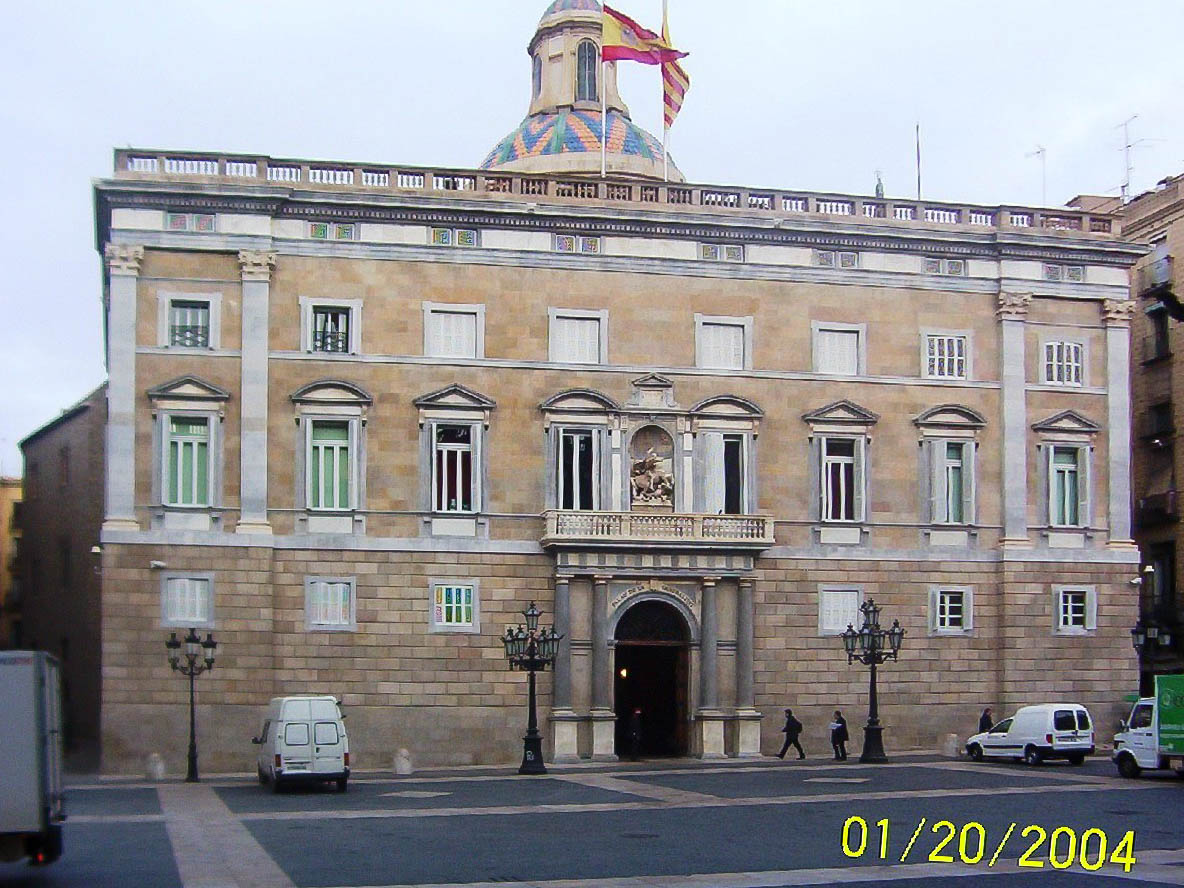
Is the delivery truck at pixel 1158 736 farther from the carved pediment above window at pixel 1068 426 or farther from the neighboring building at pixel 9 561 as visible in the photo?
the neighboring building at pixel 9 561

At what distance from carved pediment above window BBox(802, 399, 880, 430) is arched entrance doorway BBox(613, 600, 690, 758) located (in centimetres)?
746

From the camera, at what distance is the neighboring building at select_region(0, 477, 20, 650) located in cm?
8306

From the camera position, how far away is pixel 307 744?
41.0m

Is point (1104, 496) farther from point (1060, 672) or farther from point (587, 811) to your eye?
point (587, 811)

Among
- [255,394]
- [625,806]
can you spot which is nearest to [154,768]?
[255,394]

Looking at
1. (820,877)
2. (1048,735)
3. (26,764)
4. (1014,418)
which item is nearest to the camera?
(26,764)

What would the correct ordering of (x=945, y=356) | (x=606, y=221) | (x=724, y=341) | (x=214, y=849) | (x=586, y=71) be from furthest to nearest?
(x=586, y=71)
(x=945, y=356)
(x=724, y=341)
(x=606, y=221)
(x=214, y=849)

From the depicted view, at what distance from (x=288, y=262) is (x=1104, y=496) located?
89.7 feet

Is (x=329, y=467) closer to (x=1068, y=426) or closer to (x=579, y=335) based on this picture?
(x=579, y=335)

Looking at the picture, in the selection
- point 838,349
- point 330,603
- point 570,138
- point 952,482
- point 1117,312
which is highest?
point 570,138

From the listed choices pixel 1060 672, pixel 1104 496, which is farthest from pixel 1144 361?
pixel 1060 672

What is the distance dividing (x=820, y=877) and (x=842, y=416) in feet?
99.4

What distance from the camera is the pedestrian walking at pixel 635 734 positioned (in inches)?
2000

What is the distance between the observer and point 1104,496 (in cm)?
5622
